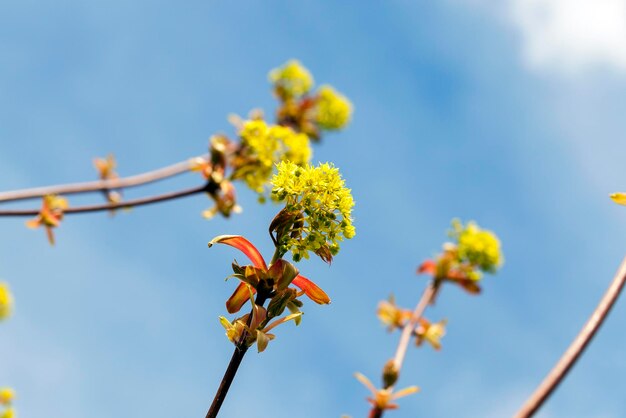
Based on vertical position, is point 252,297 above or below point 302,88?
below

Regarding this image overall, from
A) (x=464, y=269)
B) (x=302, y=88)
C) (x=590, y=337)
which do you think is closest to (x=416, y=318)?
(x=464, y=269)

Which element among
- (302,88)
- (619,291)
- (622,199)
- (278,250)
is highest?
(302,88)

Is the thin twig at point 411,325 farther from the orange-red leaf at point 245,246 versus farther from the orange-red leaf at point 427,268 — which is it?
the orange-red leaf at point 245,246

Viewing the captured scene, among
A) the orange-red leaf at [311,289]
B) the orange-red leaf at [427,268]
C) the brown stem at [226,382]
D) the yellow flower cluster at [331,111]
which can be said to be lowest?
the brown stem at [226,382]

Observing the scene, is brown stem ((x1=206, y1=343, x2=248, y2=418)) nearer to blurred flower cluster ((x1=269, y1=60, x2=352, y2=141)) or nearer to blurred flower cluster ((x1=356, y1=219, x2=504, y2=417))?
blurred flower cluster ((x1=356, y1=219, x2=504, y2=417))

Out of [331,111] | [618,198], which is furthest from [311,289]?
[331,111]

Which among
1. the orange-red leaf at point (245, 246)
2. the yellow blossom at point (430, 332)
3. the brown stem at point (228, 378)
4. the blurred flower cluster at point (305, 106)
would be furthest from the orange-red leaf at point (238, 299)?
the blurred flower cluster at point (305, 106)

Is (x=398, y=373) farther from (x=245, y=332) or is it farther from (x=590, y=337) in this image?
(x=590, y=337)
